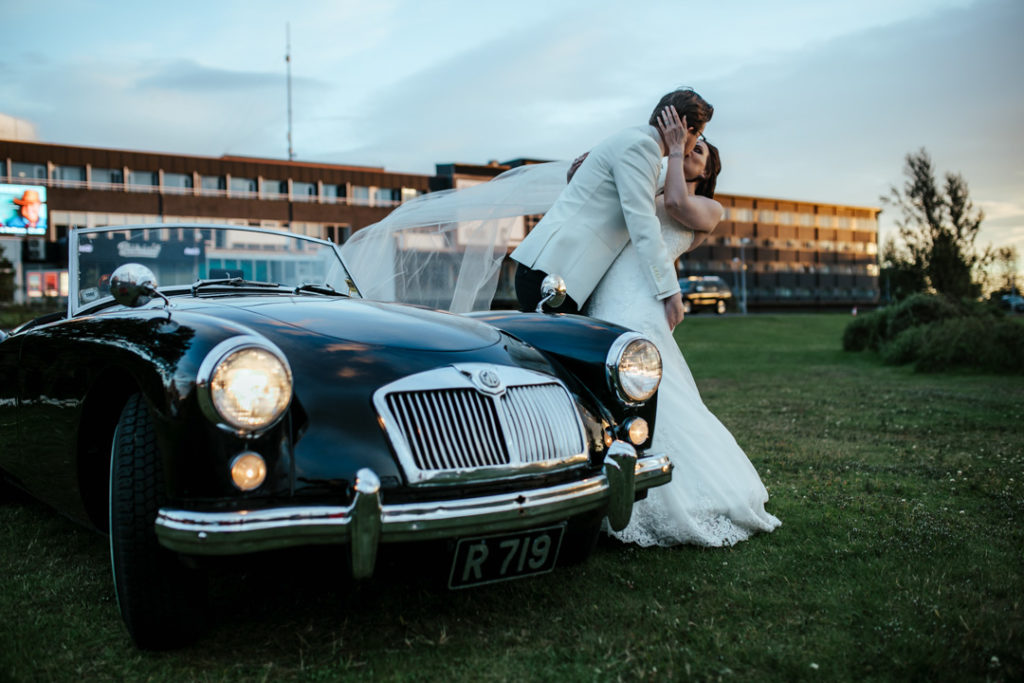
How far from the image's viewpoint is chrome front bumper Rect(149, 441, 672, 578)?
1.98 m

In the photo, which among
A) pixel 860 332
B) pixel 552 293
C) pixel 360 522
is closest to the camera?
pixel 360 522

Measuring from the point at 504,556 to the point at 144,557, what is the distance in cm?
99

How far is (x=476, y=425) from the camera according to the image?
235 cm

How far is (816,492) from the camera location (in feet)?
13.8

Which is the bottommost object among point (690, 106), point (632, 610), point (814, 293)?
point (632, 610)

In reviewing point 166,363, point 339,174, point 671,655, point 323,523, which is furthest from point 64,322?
point 339,174

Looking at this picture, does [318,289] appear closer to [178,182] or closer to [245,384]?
[245,384]

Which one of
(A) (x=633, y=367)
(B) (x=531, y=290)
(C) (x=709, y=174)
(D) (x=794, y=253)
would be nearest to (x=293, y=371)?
(A) (x=633, y=367)

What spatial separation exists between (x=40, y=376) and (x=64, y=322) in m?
0.23

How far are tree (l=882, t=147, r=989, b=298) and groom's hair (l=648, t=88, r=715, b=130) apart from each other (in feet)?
60.0

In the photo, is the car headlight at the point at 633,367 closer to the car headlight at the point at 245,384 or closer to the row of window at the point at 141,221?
the car headlight at the point at 245,384

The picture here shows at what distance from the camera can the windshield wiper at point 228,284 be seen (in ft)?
11.5

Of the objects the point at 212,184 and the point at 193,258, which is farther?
the point at 212,184

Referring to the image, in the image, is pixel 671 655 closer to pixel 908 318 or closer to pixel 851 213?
pixel 908 318
